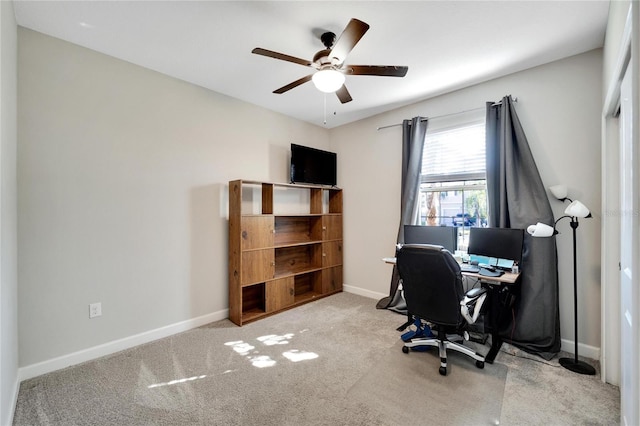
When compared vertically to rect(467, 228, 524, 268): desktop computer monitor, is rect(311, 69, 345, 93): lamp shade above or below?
above

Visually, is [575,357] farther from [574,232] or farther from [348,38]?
[348,38]

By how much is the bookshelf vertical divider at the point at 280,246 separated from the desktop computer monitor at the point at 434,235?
1.33 meters

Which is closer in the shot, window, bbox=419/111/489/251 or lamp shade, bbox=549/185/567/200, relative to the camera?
lamp shade, bbox=549/185/567/200

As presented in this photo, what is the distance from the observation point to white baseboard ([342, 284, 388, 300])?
3.90 m

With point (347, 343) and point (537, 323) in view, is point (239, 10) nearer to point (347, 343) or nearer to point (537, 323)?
point (347, 343)

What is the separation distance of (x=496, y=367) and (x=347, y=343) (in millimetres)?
1248

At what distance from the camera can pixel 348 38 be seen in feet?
5.41

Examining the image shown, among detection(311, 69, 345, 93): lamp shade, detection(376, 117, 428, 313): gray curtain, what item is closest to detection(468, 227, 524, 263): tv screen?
detection(376, 117, 428, 313): gray curtain

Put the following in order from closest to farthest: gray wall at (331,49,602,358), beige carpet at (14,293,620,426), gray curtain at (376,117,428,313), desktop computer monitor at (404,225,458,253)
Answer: beige carpet at (14,293,620,426)
gray wall at (331,49,602,358)
desktop computer monitor at (404,225,458,253)
gray curtain at (376,117,428,313)

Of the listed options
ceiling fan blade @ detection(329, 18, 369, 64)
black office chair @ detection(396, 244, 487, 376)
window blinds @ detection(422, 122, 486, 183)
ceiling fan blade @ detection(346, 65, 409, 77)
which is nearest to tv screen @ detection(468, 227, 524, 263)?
black office chair @ detection(396, 244, 487, 376)

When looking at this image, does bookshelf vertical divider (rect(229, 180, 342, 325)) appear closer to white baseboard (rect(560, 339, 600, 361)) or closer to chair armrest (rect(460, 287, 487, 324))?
chair armrest (rect(460, 287, 487, 324))

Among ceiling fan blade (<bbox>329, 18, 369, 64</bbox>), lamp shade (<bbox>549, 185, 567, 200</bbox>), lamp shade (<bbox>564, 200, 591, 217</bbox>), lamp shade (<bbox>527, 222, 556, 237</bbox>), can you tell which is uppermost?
ceiling fan blade (<bbox>329, 18, 369, 64</bbox>)

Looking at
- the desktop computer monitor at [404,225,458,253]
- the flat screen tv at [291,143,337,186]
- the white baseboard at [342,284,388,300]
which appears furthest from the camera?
the white baseboard at [342,284,388,300]

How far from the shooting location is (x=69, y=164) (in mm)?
2225
